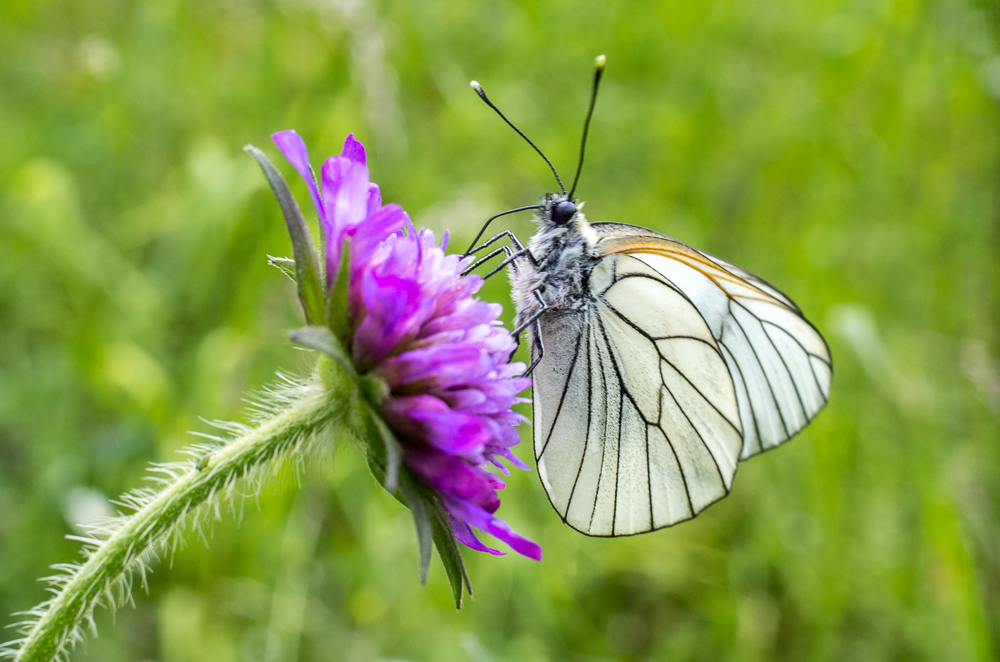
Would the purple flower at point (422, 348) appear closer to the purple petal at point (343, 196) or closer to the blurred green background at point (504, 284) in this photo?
the purple petal at point (343, 196)

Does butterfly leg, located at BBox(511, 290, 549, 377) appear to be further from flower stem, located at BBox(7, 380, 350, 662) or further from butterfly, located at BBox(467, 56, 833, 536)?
flower stem, located at BBox(7, 380, 350, 662)

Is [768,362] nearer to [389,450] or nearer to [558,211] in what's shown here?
[558,211]

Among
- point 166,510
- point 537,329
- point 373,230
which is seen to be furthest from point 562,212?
point 166,510

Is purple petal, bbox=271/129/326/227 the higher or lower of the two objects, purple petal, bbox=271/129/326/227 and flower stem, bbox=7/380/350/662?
the higher

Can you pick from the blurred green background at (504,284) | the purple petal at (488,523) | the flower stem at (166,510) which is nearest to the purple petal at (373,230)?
the flower stem at (166,510)

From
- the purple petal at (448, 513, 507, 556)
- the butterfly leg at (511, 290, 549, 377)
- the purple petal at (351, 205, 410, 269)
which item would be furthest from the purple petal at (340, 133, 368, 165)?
the purple petal at (448, 513, 507, 556)

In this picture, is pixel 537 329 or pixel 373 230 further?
pixel 537 329

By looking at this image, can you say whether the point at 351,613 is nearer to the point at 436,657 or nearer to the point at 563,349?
the point at 436,657
